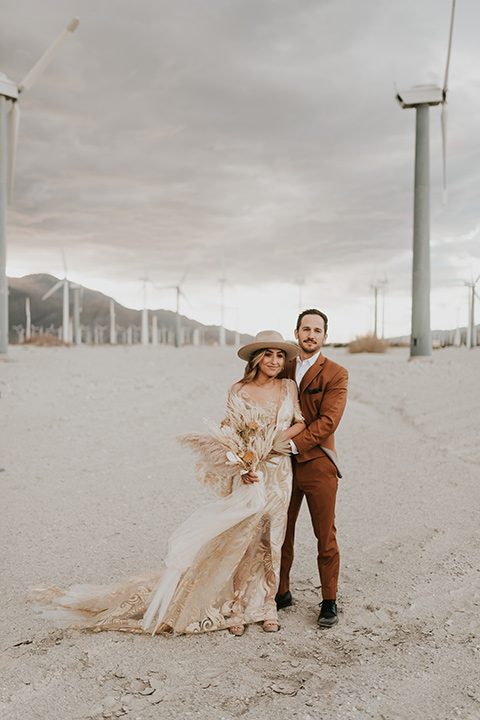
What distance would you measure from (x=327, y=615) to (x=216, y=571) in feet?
3.20

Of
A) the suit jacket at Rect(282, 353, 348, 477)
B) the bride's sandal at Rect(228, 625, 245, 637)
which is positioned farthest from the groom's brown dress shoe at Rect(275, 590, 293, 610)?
the suit jacket at Rect(282, 353, 348, 477)

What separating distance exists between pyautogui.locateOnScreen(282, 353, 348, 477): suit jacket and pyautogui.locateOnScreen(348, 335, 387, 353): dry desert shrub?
20625mm

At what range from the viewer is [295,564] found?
6.15 metres

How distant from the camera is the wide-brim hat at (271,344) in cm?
449

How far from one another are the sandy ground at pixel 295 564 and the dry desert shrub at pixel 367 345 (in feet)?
31.5

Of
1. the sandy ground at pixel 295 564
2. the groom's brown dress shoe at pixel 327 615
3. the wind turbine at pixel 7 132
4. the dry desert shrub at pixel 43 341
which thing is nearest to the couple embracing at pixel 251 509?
the groom's brown dress shoe at pixel 327 615

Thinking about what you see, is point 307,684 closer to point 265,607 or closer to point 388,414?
point 265,607

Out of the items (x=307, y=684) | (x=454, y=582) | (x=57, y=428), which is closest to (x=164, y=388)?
(x=57, y=428)

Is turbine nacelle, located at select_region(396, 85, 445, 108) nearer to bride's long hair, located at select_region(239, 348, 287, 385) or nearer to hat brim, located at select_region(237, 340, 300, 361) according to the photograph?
hat brim, located at select_region(237, 340, 300, 361)

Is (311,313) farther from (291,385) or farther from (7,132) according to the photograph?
(7,132)

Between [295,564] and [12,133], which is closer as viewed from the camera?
[295,564]

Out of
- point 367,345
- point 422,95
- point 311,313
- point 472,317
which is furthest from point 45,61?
point 472,317

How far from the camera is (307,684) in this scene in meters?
3.70

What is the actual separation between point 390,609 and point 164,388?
12.1 metres
